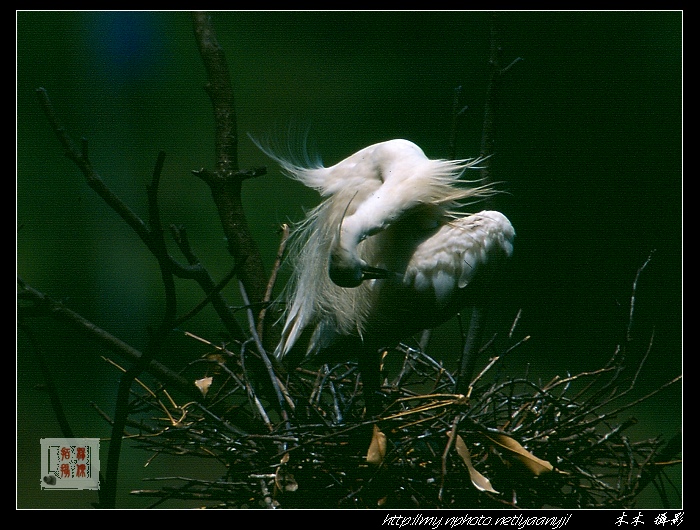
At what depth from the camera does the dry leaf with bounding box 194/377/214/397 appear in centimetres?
127

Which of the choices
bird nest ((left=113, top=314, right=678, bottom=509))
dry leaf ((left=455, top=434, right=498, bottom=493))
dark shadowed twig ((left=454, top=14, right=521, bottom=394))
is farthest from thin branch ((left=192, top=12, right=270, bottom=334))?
dry leaf ((left=455, top=434, right=498, bottom=493))

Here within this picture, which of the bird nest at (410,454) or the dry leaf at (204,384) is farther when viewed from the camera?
the dry leaf at (204,384)

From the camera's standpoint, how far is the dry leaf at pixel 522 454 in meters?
0.97

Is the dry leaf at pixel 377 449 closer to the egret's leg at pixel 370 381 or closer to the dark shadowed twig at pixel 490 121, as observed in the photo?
the egret's leg at pixel 370 381

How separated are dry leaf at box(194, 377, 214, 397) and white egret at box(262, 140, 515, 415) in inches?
6.3

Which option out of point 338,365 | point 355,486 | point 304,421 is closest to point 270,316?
point 338,365

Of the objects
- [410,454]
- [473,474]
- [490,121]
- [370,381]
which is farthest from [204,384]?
[490,121]

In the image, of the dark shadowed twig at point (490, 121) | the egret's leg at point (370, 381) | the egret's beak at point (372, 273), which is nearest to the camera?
the egret's beak at point (372, 273)

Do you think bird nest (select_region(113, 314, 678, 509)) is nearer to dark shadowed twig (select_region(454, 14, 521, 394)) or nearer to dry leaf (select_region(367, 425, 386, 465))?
dry leaf (select_region(367, 425, 386, 465))

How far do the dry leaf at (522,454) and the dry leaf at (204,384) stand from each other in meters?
0.55

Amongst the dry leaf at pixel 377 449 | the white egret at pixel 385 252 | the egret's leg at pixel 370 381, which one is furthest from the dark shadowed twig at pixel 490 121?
the dry leaf at pixel 377 449

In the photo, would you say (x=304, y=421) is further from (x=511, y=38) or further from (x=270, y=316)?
(x=511, y=38)

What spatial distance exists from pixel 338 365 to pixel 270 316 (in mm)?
190

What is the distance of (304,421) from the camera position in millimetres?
1180
